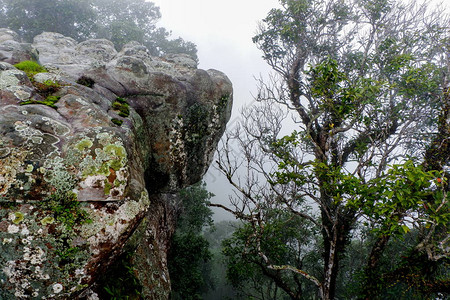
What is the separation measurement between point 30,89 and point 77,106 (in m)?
0.85

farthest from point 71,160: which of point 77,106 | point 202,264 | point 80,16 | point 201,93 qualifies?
point 80,16

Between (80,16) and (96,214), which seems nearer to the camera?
(96,214)

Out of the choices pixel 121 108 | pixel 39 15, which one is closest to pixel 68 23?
pixel 39 15

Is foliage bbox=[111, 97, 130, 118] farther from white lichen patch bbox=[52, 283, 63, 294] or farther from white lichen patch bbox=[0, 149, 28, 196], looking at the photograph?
white lichen patch bbox=[52, 283, 63, 294]

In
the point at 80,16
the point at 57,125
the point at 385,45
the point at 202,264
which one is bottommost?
the point at 202,264

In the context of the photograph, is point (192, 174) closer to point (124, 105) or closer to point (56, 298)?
point (124, 105)

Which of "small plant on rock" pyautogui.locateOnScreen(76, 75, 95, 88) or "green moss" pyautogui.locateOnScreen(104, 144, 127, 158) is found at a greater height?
"small plant on rock" pyautogui.locateOnScreen(76, 75, 95, 88)

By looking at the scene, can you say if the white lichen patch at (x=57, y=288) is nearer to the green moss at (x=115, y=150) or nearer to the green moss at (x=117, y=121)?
the green moss at (x=115, y=150)

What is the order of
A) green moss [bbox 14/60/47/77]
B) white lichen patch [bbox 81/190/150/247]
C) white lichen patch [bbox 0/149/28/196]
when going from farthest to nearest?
1. green moss [bbox 14/60/47/77]
2. white lichen patch [bbox 81/190/150/247]
3. white lichen patch [bbox 0/149/28/196]

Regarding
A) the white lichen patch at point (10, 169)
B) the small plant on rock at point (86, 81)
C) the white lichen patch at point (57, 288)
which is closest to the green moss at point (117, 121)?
the white lichen patch at point (10, 169)

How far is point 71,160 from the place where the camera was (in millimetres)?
3260

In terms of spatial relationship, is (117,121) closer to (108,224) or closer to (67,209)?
(67,209)

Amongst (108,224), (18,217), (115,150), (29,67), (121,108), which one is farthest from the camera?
(121,108)

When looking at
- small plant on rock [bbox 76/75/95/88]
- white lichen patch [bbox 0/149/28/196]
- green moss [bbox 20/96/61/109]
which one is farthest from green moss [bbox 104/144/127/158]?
small plant on rock [bbox 76/75/95/88]
